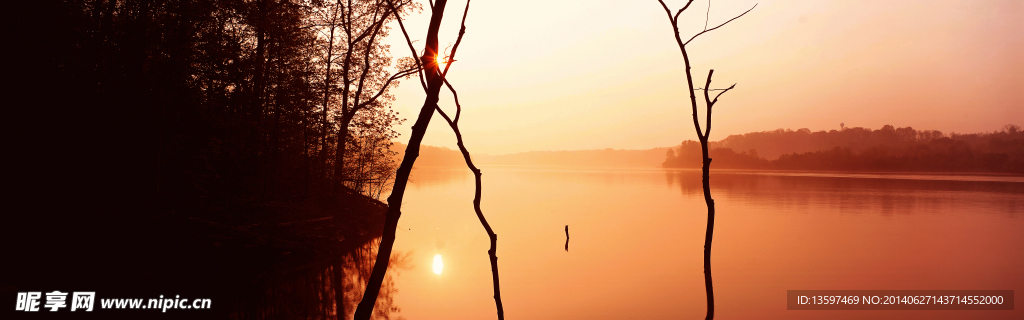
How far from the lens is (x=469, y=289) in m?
14.3

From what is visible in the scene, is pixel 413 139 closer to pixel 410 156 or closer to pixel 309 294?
pixel 410 156

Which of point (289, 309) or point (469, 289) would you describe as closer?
point (289, 309)

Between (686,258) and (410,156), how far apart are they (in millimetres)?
19691

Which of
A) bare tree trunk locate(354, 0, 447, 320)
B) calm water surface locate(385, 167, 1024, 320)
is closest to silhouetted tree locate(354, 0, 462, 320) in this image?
bare tree trunk locate(354, 0, 447, 320)

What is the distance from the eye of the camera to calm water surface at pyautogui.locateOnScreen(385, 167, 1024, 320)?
13344 millimetres

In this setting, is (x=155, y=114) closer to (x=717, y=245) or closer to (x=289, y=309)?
(x=289, y=309)

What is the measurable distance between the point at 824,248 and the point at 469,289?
685 inches

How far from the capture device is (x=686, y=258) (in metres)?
19.7

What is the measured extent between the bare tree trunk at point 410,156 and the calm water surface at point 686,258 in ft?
34.1

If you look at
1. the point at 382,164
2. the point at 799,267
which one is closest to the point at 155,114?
the point at 382,164

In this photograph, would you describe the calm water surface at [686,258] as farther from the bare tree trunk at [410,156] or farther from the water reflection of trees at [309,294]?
the bare tree trunk at [410,156]

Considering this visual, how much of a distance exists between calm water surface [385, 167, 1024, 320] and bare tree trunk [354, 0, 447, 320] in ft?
34.1

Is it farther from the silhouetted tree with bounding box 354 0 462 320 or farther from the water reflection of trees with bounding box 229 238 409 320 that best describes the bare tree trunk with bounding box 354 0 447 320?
the water reflection of trees with bounding box 229 238 409 320

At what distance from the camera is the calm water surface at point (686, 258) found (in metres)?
13.3
